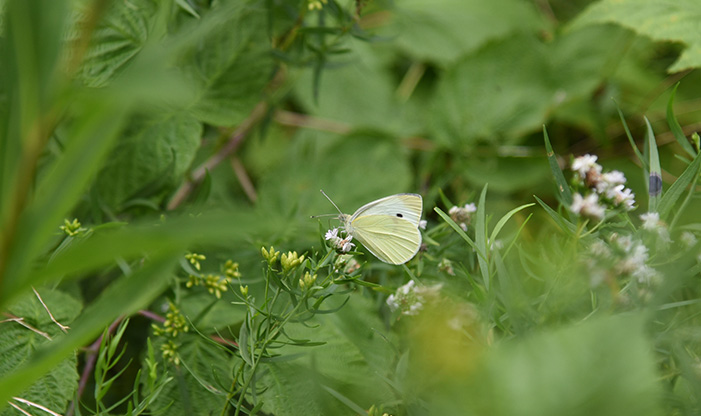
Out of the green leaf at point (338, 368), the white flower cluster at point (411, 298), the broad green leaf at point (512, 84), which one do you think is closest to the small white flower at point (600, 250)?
the white flower cluster at point (411, 298)

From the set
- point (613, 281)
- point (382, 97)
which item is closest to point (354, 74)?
point (382, 97)

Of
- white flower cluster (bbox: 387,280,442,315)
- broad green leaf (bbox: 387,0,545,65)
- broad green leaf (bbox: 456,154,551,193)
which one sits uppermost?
white flower cluster (bbox: 387,280,442,315)

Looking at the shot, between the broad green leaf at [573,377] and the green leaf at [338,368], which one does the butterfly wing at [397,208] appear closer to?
the green leaf at [338,368]

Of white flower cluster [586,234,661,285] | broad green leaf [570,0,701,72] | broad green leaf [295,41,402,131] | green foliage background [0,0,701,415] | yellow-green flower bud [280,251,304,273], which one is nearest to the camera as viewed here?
green foliage background [0,0,701,415]

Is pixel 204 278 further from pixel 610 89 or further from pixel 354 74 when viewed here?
pixel 610 89

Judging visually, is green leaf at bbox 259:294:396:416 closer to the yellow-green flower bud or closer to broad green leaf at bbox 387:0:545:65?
the yellow-green flower bud

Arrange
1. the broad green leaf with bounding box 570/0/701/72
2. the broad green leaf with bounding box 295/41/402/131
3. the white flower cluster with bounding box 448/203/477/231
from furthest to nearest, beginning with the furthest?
the broad green leaf with bounding box 295/41/402/131 → the broad green leaf with bounding box 570/0/701/72 → the white flower cluster with bounding box 448/203/477/231

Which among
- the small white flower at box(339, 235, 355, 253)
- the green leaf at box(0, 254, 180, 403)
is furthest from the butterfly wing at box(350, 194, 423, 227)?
the green leaf at box(0, 254, 180, 403)
